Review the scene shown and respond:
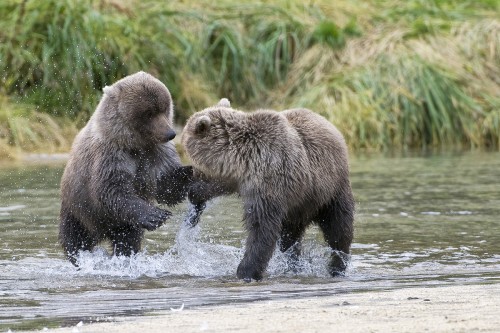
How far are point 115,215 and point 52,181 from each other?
634 cm

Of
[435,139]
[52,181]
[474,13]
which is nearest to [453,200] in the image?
[52,181]

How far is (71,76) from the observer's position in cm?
1761

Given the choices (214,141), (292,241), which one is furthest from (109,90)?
(292,241)

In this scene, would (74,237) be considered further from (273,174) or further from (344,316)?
(344,316)

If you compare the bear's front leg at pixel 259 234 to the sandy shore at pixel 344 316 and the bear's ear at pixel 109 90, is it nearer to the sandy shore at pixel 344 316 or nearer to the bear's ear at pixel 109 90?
the sandy shore at pixel 344 316

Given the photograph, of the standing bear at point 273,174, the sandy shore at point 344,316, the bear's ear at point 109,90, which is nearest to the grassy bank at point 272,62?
the bear's ear at point 109,90

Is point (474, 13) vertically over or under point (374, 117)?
over

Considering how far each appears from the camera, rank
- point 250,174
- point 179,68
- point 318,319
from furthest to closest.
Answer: point 179,68, point 250,174, point 318,319

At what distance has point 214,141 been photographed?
309 inches

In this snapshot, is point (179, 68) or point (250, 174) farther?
point (179, 68)

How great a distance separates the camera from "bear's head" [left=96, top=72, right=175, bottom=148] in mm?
7902

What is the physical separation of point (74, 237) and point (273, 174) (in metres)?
1.78

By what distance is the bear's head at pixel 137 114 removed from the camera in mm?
7902

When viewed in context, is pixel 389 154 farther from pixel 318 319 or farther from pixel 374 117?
pixel 318 319
